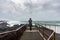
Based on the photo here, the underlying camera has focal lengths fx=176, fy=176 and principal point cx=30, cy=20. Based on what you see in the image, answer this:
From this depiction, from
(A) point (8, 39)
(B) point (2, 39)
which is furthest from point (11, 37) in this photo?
(B) point (2, 39)

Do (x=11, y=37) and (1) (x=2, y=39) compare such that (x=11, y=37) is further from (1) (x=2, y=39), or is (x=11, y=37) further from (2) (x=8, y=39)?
(1) (x=2, y=39)

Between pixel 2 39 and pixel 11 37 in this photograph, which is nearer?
pixel 2 39

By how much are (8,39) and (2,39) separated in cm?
109

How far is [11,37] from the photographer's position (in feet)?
42.9

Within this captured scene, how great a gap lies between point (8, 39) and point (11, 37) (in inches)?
27.2

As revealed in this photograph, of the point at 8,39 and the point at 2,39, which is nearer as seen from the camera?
the point at 2,39

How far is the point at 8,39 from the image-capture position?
12.4 metres

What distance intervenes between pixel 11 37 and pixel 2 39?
177cm

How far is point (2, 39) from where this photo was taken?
11.3 metres
